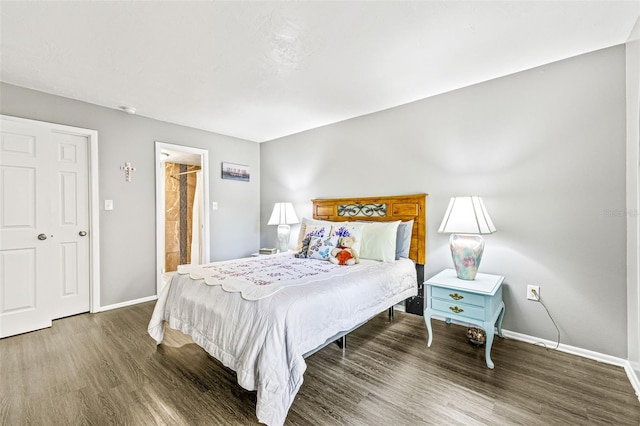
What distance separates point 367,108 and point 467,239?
193 cm

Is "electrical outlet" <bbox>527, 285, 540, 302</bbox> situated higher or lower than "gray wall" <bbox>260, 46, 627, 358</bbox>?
lower

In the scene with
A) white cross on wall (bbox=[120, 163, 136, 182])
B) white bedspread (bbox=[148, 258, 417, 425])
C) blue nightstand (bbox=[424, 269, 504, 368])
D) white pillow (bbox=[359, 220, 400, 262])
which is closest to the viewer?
white bedspread (bbox=[148, 258, 417, 425])

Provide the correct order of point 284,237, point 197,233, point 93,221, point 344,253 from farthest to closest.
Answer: point 197,233 → point 284,237 → point 93,221 → point 344,253

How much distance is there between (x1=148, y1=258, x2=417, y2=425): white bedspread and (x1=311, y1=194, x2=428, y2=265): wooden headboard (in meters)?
0.83

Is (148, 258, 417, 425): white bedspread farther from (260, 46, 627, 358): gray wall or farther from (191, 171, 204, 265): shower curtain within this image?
(191, 171, 204, 265): shower curtain

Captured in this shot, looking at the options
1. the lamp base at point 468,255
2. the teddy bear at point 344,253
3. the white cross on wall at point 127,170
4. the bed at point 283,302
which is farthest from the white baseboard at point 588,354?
the white cross on wall at point 127,170

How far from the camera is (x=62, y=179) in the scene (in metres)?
3.05

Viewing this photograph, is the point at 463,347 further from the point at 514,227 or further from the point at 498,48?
the point at 498,48

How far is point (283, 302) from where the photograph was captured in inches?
65.4

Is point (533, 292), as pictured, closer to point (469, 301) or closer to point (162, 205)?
point (469, 301)

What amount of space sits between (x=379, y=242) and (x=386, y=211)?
57 cm

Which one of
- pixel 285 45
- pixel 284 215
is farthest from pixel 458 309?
pixel 284 215

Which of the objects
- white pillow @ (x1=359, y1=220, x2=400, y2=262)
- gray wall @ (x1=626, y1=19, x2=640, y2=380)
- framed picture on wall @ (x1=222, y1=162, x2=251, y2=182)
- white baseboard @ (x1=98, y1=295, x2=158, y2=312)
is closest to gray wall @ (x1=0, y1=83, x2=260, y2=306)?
white baseboard @ (x1=98, y1=295, x2=158, y2=312)

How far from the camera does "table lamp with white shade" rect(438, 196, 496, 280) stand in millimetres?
2359
